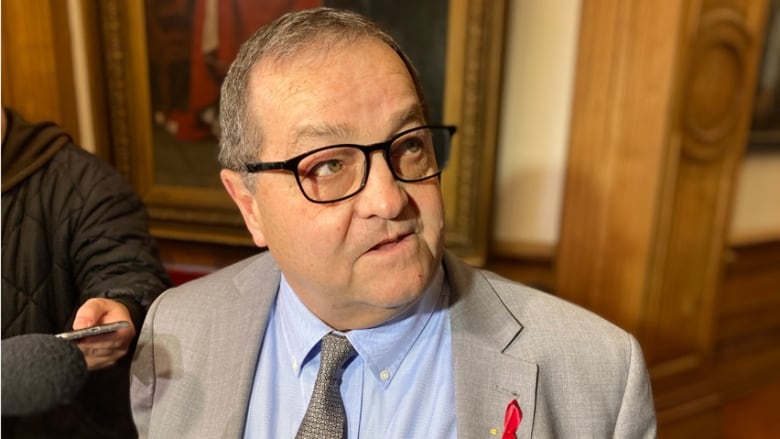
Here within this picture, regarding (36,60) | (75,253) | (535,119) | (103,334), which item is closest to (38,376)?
(103,334)

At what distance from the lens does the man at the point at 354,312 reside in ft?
2.69

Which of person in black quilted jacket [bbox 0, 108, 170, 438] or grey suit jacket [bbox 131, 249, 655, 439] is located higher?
person in black quilted jacket [bbox 0, 108, 170, 438]

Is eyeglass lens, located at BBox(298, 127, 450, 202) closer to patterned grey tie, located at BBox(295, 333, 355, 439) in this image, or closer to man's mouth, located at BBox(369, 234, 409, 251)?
man's mouth, located at BBox(369, 234, 409, 251)

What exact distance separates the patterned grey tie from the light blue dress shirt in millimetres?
15

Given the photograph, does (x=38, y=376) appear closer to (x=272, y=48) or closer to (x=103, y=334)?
(x=103, y=334)

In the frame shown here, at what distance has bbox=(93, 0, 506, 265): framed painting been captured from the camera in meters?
1.69

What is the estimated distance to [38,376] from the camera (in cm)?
51

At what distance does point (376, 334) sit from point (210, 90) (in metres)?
1.17

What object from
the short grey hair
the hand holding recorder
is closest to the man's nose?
the short grey hair

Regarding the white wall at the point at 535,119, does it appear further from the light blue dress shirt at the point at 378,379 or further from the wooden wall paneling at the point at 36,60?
the wooden wall paneling at the point at 36,60

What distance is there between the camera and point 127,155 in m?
1.86

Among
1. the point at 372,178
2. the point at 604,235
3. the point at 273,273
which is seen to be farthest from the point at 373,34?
the point at 604,235

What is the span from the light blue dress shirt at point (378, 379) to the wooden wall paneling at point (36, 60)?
664 mm

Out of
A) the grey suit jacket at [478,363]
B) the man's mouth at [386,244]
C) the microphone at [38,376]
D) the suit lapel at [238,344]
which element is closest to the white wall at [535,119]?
the grey suit jacket at [478,363]
